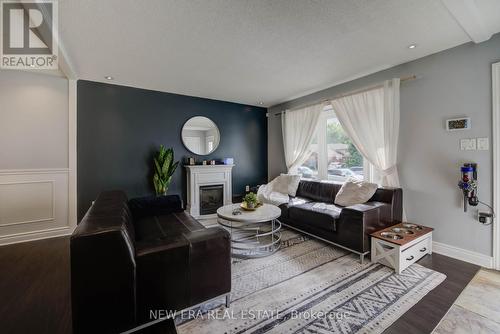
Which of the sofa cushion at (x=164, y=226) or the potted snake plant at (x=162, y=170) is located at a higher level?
the potted snake plant at (x=162, y=170)

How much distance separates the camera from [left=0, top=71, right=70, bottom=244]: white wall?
2.89 meters

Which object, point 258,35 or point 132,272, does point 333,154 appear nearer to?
point 258,35

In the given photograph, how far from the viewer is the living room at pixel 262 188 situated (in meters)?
1.53

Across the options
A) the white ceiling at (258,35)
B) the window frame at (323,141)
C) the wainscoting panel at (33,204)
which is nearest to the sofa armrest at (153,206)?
the wainscoting panel at (33,204)

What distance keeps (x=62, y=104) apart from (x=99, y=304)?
3.33 m

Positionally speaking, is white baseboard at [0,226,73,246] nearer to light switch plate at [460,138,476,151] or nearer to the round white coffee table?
the round white coffee table

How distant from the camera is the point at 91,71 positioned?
3064 mm

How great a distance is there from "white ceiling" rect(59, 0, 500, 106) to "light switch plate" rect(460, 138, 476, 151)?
106 centimetres

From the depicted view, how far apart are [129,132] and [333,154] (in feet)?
12.2

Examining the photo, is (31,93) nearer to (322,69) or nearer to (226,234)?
(226,234)

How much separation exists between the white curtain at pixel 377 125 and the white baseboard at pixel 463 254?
2.81ft

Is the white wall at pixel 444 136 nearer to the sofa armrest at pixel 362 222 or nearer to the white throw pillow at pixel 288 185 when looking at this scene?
the sofa armrest at pixel 362 222

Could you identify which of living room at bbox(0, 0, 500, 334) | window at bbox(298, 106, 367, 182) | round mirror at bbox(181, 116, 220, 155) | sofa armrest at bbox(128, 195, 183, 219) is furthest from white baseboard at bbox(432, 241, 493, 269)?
round mirror at bbox(181, 116, 220, 155)

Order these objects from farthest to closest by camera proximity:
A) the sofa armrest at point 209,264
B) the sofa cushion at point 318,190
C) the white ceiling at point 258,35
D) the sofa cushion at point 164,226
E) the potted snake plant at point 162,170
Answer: the potted snake plant at point 162,170 → the sofa cushion at point 318,190 → the sofa cushion at point 164,226 → the white ceiling at point 258,35 → the sofa armrest at point 209,264
